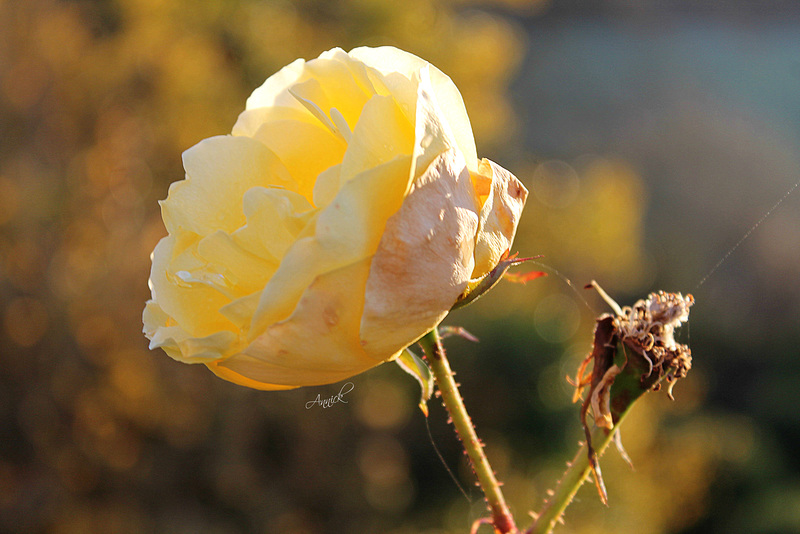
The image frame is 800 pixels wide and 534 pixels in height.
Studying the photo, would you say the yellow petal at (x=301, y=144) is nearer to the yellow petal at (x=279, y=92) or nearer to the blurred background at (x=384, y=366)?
the yellow petal at (x=279, y=92)

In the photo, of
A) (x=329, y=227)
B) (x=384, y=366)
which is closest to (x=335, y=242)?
(x=329, y=227)

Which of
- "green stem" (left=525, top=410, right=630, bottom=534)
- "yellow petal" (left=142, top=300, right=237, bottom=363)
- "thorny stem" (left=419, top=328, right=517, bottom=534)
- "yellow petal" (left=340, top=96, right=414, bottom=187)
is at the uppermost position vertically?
"yellow petal" (left=340, top=96, right=414, bottom=187)

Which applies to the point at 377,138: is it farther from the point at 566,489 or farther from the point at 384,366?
the point at 384,366

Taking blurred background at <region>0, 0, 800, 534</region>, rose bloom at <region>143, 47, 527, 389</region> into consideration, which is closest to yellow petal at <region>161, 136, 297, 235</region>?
rose bloom at <region>143, 47, 527, 389</region>

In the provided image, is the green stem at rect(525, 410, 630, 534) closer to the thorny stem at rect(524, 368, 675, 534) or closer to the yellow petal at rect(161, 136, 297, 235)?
the thorny stem at rect(524, 368, 675, 534)

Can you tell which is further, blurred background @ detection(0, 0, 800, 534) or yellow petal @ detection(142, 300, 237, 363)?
blurred background @ detection(0, 0, 800, 534)

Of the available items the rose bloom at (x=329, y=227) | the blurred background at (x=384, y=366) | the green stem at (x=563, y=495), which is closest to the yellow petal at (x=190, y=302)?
the rose bloom at (x=329, y=227)

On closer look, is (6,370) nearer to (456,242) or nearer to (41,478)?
(41,478)

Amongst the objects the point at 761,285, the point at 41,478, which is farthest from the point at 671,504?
the point at 41,478

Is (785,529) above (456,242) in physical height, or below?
below
